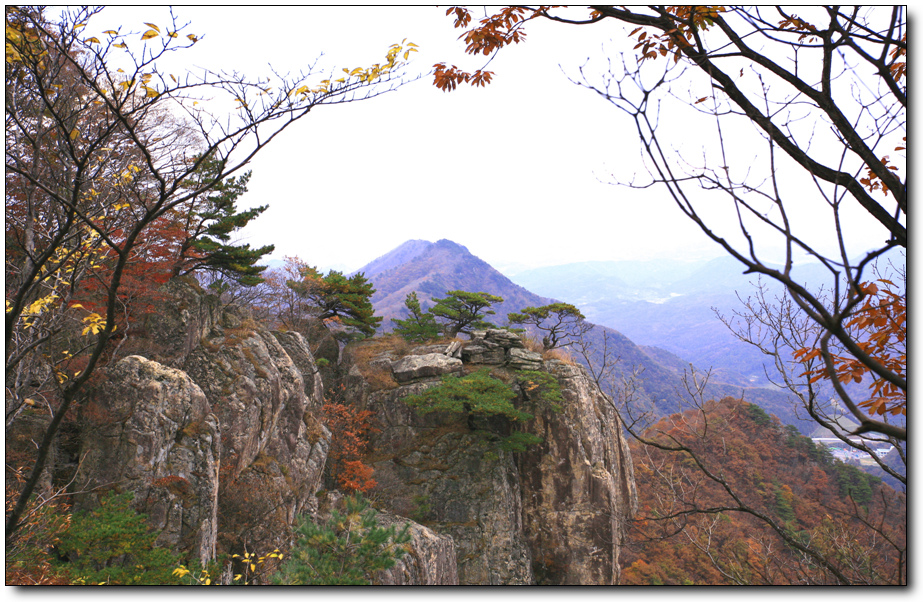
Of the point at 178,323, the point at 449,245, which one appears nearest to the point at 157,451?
the point at 178,323

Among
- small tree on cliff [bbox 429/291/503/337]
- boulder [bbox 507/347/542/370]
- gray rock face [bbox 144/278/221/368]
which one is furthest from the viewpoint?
small tree on cliff [bbox 429/291/503/337]

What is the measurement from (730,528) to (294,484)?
21831 mm

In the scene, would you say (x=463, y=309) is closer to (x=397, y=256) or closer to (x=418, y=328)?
(x=418, y=328)

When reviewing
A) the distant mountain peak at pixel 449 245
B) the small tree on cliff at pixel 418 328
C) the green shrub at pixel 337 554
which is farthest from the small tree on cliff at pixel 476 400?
the distant mountain peak at pixel 449 245

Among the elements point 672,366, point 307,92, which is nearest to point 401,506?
point 307,92

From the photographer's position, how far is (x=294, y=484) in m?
9.44

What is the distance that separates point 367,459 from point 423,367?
3.38 metres

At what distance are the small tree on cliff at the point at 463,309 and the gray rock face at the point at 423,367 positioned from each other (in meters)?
3.37

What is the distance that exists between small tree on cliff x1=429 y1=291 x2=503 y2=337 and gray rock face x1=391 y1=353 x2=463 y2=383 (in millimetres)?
3369

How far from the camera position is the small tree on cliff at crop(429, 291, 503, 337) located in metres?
18.0

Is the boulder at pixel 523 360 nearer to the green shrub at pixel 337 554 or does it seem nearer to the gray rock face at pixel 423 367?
the gray rock face at pixel 423 367

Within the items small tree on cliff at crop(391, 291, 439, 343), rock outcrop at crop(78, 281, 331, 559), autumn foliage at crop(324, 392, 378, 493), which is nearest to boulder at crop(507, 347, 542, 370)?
small tree on cliff at crop(391, 291, 439, 343)

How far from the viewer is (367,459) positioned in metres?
13.1

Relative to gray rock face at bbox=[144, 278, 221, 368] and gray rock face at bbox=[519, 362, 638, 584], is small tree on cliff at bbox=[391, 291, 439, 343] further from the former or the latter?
gray rock face at bbox=[144, 278, 221, 368]
